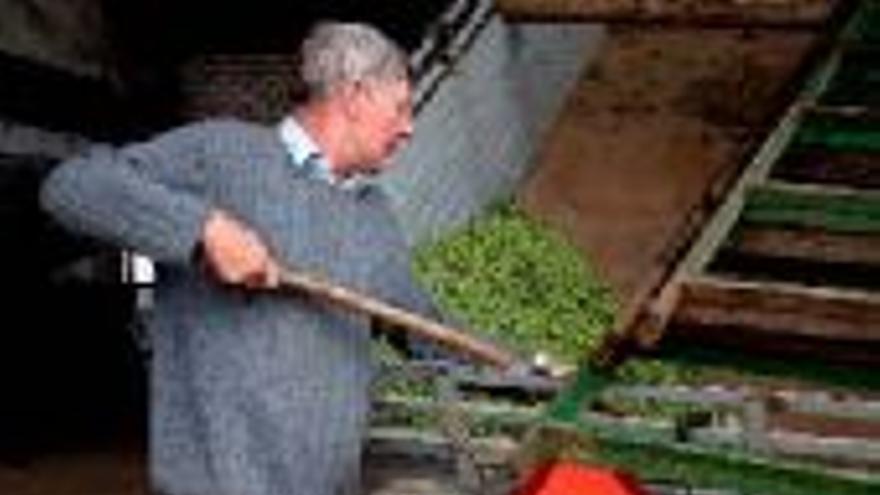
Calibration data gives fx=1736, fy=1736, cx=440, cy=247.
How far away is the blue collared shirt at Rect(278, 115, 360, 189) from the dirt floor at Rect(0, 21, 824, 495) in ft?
11.0

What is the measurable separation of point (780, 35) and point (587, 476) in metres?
5.81

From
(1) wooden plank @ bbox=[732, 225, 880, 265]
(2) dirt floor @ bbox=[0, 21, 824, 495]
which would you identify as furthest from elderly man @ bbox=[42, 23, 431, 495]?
(2) dirt floor @ bbox=[0, 21, 824, 495]

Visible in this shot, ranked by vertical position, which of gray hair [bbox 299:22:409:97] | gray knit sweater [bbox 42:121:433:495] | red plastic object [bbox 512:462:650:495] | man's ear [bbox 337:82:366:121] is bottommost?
red plastic object [bbox 512:462:650:495]

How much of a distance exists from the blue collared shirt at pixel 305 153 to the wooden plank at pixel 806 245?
185cm

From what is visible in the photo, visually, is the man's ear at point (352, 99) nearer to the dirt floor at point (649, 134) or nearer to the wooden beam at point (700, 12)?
the dirt floor at point (649, 134)

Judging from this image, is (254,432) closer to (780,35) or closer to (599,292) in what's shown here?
(599,292)

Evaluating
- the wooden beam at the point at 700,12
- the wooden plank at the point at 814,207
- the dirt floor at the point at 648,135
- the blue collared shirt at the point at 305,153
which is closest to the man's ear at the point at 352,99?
the blue collared shirt at the point at 305,153

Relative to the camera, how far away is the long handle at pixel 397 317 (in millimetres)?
3945

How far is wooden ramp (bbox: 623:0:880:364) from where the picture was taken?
15.2 ft

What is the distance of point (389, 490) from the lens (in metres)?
4.79

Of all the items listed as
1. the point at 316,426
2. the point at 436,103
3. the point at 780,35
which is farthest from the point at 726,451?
the point at 780,35

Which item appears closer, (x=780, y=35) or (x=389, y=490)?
(x=389, y=490)

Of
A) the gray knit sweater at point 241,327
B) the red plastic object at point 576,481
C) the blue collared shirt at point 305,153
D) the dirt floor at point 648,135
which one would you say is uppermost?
the dirt floor at point 648,135

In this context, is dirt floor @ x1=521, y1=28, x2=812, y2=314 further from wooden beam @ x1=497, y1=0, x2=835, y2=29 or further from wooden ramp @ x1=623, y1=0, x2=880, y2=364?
wooden ramp @ x1=623, y1=0, x2=880, y2=364
